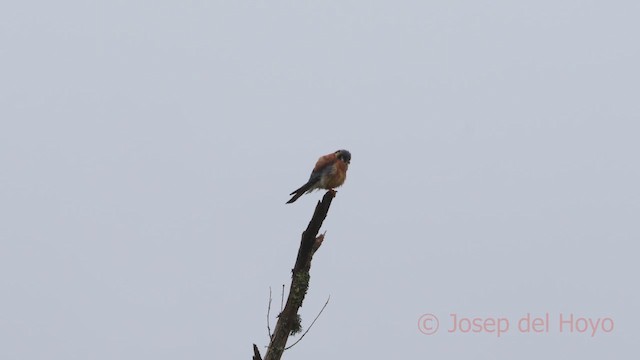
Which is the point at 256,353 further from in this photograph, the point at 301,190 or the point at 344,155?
the point at 344,155

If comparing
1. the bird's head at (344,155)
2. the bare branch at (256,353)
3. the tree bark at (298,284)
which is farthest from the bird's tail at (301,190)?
the bare branch at (256,353)

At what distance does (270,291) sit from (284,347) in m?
0.64

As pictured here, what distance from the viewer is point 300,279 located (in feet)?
23.6

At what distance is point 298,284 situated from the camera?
23.6 ft

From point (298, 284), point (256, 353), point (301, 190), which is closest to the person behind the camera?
point (256, 353)

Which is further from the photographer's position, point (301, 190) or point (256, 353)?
point (301, 190)

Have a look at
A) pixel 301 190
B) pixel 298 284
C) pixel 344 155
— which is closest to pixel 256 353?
pixel 298 284

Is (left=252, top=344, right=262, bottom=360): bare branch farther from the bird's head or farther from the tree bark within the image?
the bird's head

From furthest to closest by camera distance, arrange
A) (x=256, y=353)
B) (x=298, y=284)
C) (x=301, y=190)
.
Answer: (x=301, y=190) < (x=298, y=284) < (x=256, y=353)

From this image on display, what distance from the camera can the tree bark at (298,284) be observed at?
7.09 meters

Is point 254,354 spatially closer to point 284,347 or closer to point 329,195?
point 284,347

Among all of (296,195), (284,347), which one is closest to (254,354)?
(284,347)

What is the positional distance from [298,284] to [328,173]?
427 cm

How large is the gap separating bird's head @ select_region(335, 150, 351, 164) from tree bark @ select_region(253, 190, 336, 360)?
418cm
